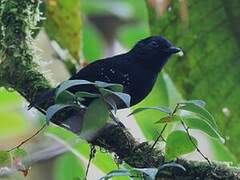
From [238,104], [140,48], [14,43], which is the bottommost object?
[238,104]

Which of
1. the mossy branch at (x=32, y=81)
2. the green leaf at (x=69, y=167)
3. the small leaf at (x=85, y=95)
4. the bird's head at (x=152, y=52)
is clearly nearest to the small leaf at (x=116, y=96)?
the small leaf at (x=85, y=95)

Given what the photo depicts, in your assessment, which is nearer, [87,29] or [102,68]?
[102,68]

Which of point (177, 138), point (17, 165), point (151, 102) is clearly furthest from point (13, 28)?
point (177, 138)

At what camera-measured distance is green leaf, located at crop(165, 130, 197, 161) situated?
2291 millimetres

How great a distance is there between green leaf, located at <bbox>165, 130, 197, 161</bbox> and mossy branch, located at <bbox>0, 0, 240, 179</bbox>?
22cm

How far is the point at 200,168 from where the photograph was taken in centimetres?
256

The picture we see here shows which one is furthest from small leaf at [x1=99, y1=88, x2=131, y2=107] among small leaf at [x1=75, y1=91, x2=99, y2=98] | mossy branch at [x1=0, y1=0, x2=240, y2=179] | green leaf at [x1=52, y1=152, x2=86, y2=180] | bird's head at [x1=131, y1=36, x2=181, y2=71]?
bird's head at [x1=131, y1=36, x2=181, y2=71]

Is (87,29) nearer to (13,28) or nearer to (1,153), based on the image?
(13,28)

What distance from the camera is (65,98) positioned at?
92.3 inches

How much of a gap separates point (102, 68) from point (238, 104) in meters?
0.60

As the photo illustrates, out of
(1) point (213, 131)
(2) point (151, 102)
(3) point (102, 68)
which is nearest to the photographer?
(1) point (213, 131)

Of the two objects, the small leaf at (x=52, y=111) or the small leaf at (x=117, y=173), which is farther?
the small leaf at (x=52, y=111)

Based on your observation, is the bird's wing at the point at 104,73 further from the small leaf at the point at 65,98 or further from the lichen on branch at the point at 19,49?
the small leaf at the point at 65,98

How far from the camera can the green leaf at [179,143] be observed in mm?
2291
